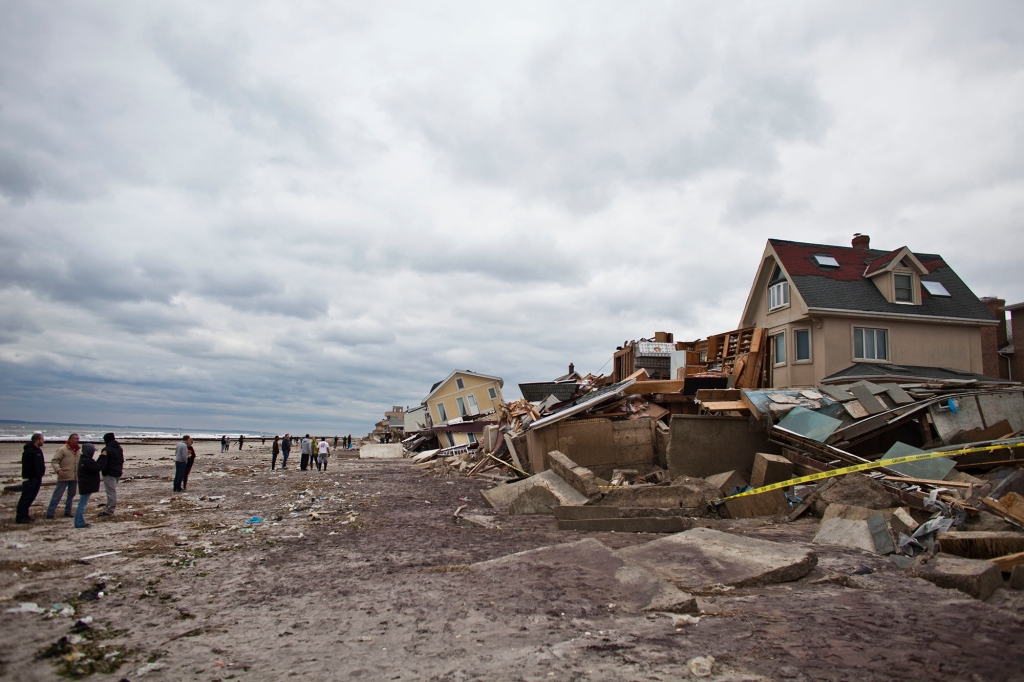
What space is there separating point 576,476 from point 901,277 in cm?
1703

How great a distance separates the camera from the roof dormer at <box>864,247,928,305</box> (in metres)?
21.1

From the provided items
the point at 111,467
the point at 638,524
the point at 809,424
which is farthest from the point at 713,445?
the point at 111,467

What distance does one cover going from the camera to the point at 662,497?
34.1ft

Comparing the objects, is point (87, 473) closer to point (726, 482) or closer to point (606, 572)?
point (606, 572)

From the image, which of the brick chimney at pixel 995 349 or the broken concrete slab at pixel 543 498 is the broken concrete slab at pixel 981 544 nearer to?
the broken concrete slab at pixel 543 498

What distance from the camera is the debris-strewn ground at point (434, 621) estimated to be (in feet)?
13.1

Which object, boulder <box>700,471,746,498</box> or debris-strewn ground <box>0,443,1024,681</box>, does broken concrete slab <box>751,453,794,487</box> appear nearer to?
boulder <box>700,471,746,498</box>

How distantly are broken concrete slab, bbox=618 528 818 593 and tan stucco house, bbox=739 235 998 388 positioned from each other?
1495 centimetres

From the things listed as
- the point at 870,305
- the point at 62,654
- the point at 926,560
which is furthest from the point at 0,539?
the point at 870,305

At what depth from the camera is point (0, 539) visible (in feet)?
28.3

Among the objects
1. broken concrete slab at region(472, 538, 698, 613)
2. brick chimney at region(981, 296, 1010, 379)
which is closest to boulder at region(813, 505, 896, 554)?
broken concrete slab at region(472, 538, 698, 613)

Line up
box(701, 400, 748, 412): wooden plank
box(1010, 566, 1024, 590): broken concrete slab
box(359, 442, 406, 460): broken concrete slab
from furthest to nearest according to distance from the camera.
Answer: box(359, 442, 406, 460): broken concrete slab < box(701, 400, 748, 412): wooden plank < box(1010, 566, 1024, 590): broken concrete slab

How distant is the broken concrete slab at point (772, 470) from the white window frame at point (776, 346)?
428 inches

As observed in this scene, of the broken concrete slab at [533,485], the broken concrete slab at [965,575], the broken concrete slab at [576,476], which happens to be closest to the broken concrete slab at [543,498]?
the broken concrete slab at [533,485]
